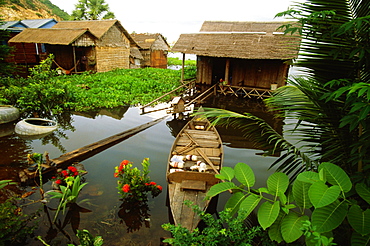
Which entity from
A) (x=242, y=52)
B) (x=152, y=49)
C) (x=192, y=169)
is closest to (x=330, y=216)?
(x=192, y=169)

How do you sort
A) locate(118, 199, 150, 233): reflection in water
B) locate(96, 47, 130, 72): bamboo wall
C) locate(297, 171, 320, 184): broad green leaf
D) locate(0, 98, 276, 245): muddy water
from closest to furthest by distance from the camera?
locate(297, 171, 320, 184): broad green leaf, locate(0, 98, 276, 245): muddy water, locate(118, 199, 150, 233): reflection in water, locate(96, 47, 130, 72): bamboo wall

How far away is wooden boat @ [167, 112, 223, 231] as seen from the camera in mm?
4734

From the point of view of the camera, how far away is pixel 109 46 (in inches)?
933

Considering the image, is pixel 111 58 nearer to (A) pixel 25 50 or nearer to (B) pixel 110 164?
(A) pixel 25 50

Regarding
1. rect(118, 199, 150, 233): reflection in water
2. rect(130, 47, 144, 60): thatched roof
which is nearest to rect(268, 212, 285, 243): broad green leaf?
rect(118, 199, 150, 233): reflection in water

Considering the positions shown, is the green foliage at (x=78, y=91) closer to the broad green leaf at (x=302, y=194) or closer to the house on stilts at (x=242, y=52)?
the house on stilts at (x=242, y=52)

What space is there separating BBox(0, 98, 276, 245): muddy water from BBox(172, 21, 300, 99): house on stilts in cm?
389

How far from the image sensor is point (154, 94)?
17.0m

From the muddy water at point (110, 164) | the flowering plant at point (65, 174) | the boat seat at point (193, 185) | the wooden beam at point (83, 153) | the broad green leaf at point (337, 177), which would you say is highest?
the broad green leaf at point (337, 177)

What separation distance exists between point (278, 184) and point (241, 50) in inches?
563

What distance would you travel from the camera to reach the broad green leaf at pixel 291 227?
7.66 ft

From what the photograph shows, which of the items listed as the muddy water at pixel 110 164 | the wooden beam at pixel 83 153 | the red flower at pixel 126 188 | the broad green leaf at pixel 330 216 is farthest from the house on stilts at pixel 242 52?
the broad green leaf at pixel 330 216

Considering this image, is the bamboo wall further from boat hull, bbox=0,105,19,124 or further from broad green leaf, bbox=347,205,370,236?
broad green leaf, bbox=347,205,370,236

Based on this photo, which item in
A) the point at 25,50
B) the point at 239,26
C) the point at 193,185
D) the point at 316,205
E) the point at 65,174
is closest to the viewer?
the point at 316,205
